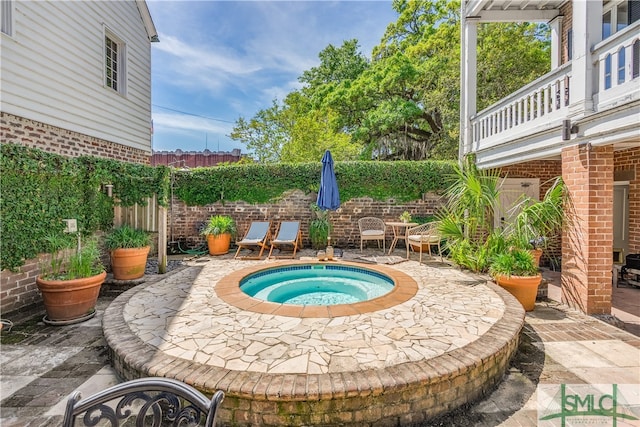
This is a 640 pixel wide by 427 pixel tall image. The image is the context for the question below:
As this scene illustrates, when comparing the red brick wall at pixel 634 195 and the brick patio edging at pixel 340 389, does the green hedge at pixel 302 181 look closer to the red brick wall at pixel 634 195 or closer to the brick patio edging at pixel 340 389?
the red brick wall at pixel 634 195

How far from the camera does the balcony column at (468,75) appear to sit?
7.27 meters

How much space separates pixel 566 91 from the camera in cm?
475

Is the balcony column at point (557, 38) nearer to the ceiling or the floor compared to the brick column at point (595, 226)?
nearer to the ceiling

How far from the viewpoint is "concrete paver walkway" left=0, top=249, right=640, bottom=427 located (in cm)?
251

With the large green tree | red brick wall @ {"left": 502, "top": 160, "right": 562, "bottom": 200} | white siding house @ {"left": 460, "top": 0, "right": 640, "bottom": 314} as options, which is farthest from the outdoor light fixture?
red brick wall @ {"left": 502, "top": 160, "right": 562, "bottom": 200}

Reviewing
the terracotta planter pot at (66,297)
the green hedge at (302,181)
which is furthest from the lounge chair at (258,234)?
the terracotta planter pot at (66,297)

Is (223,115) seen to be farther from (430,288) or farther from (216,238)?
(430,288)

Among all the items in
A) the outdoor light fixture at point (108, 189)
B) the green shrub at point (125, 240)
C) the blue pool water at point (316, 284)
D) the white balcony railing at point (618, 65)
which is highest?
the white balcony railing at point (618, 65)

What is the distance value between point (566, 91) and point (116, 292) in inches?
329

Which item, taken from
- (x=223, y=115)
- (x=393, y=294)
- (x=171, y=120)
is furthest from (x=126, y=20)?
(x=171, y=120)

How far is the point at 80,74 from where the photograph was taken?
6391 mm

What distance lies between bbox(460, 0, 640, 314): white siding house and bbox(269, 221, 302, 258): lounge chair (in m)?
5.27

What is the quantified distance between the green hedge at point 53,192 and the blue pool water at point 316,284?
281 cm

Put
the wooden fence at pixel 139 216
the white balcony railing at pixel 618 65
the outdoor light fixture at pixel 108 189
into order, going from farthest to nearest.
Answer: the wooden fence at pixel 139 216 < the outdoor light fixture at pixel 108 189 < the white balcony railing at pixel 618 65
